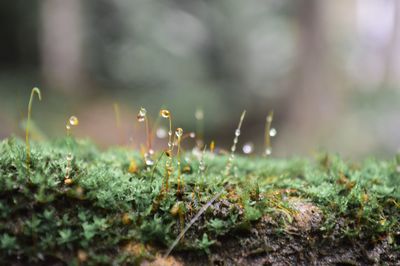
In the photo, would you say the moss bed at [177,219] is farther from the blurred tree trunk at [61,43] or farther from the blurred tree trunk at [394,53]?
the blurred tree trunk at [394,53]

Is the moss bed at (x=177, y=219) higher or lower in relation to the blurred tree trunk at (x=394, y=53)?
lower

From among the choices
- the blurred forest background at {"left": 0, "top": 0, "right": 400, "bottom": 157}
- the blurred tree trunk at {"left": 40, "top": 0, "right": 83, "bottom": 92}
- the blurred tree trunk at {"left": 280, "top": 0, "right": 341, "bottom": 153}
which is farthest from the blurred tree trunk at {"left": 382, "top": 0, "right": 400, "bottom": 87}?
the blurred tree trunk at {"left": 40, "top": 0, "right": 83, "bottom": 92}

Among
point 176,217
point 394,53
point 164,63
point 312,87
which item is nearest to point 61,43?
point 164,63

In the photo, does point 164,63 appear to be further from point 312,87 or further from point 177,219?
point 177,219

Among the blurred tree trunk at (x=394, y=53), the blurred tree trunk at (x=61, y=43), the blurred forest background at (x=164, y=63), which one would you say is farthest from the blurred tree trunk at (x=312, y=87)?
the blurred tree trunk at (x=394, y=53)

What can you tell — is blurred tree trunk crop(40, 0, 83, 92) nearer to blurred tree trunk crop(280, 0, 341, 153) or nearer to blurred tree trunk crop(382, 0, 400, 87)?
blurred tree trunk crop(280, 0, 341, 153)

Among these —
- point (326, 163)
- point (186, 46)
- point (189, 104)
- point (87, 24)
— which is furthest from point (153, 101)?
point (326, 163)

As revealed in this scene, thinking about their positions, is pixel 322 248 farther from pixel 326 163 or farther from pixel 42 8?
pixel 42 8
